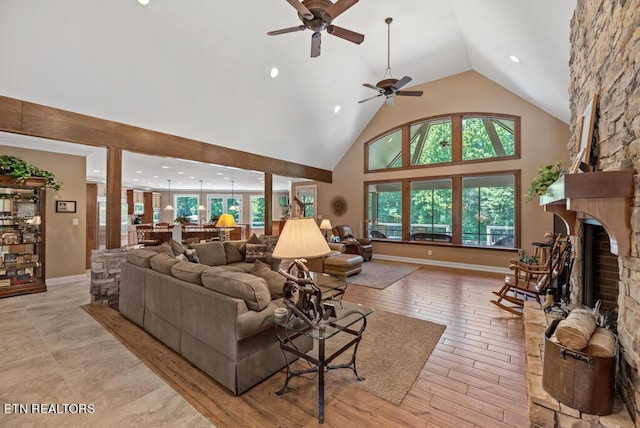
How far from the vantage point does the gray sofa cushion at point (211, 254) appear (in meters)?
4.69

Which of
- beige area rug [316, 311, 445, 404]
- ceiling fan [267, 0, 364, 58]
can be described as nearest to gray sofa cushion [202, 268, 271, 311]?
beige area rug [316, 311, 445, 404]

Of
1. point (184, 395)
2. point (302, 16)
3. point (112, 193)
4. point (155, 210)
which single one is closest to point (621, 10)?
point (302, 16)

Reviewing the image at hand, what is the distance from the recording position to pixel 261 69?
4.65 metres

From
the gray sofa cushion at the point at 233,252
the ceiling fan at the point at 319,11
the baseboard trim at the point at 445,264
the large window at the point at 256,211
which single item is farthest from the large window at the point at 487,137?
the large window at the point at 256,211

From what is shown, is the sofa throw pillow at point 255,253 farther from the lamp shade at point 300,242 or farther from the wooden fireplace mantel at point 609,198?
the wooden fireplace mantel at point 609,198

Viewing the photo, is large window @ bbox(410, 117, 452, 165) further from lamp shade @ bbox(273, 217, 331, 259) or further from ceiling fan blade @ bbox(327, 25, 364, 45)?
lamp shade @ bbox(273, 217, 331, 259)

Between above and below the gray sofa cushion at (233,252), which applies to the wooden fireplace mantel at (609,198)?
above

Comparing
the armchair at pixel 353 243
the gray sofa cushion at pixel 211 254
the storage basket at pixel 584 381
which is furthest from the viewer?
the armchair at pixel 353 243

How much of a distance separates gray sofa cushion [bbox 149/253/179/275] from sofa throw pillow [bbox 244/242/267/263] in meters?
2.03

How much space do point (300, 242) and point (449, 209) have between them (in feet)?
20.1

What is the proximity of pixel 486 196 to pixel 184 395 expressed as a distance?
711cm

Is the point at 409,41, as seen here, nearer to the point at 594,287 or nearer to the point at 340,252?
the point at 340,252

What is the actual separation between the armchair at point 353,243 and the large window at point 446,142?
2127 millimetres

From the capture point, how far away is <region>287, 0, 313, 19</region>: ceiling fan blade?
2.65 m
